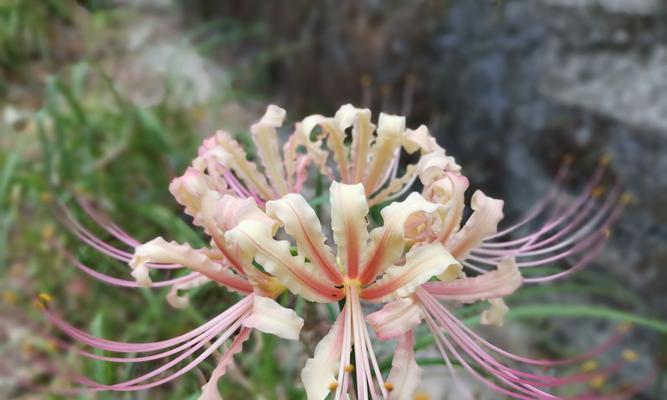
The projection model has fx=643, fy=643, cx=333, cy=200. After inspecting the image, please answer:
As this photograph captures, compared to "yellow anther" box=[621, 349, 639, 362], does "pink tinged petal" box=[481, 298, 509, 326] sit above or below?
below

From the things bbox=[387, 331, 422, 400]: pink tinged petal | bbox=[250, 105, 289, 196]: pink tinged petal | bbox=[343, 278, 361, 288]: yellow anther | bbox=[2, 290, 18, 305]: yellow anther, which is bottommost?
bbox=[387, 331, 422, 400]: pink tinged petal

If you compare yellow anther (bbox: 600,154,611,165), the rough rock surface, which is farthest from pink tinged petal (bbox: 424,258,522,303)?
the rough rock surface

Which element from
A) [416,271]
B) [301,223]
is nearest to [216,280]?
[301,223]

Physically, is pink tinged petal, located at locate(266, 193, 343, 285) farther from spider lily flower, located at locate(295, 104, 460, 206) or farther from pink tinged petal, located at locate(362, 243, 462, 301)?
spider lily flower, located at locate(295, 104, 460, 206)

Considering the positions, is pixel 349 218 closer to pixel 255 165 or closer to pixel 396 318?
pixel 396 318

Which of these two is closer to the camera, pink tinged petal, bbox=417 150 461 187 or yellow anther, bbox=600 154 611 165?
pink tinged petal, bbox=417 150 461 187

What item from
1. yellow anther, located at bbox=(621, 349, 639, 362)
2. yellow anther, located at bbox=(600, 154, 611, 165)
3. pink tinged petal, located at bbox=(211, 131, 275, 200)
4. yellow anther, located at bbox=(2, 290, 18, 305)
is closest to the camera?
pink tinged petal, located at bbox=(211, 131, 275, 200)
